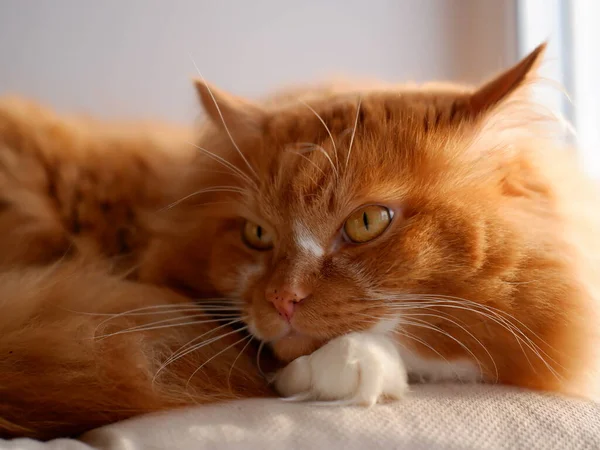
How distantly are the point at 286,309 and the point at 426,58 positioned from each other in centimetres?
168

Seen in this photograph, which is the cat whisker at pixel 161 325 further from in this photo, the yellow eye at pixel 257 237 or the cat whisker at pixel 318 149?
the cat whisker at pixel 318 149

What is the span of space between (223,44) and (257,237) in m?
1.28

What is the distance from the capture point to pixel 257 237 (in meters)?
1.30

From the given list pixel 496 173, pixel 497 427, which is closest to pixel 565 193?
pixel 496 173

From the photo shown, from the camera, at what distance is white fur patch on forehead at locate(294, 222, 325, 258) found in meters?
1.12

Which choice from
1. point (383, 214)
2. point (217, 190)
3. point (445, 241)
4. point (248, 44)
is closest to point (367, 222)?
point (383, 214)

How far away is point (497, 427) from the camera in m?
0.91

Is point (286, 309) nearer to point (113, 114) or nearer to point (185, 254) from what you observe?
point (185, 254)

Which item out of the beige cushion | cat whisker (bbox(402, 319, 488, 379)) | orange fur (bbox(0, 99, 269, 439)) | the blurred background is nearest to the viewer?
the beige cushion

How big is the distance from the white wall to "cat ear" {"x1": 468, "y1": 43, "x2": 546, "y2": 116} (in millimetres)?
1163

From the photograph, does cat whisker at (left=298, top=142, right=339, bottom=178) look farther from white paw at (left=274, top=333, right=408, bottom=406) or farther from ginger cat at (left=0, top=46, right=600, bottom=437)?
white paw at (left=274, top=333, right=408, bottom=406)

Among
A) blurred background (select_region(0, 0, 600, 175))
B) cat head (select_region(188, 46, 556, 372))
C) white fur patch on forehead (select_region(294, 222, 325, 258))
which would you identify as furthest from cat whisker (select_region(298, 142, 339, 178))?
blurred background (select_region(0, 0, 600, 175))

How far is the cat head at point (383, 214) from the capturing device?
1.06 metres

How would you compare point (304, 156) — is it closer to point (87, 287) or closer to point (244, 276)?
point (244, 276)
